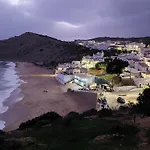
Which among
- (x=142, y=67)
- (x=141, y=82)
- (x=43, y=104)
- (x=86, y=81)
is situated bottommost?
(x=43, y=104)

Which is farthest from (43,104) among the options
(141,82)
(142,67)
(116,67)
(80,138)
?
(80,138)

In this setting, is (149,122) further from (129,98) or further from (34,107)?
(34,107)

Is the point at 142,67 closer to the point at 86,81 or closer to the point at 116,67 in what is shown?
the point at 116,67

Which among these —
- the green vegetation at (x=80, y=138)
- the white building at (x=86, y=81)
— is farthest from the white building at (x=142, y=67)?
the green vegetation at (x=80, y=138)

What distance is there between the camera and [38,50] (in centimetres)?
15125

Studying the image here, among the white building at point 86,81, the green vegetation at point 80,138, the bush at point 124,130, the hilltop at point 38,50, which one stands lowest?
the white building at point 86,81

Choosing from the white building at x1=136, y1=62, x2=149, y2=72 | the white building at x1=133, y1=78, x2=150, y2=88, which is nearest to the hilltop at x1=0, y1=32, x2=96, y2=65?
the white building at x1=136, y1=62, x2=149, y2=72

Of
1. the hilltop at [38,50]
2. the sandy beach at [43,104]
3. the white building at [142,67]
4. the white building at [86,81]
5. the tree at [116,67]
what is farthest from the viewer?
the hilltop at [38,50]

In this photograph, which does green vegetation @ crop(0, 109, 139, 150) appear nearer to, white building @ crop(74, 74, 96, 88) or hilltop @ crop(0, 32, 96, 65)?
white building @ crop(74, 74, 96, 88)

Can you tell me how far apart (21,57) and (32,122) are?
133593 millimetres

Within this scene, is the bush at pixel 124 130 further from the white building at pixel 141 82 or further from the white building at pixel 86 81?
the white building at pixel 86 81

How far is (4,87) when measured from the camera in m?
54.7

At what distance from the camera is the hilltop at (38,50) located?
120363 millimetres

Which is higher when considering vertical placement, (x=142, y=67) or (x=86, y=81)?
(x=142, y=67)
